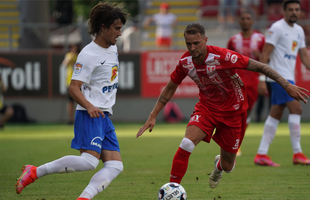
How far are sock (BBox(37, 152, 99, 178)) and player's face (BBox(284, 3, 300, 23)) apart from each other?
4555 millimetres

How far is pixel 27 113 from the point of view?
17438mm

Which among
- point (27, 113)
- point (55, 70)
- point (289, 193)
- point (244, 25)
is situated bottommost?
point (27, 113)

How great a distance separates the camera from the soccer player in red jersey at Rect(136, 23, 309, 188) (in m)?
4.81

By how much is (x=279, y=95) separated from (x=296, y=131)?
0.70 m

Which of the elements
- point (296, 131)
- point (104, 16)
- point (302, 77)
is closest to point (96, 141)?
point (104, 16)

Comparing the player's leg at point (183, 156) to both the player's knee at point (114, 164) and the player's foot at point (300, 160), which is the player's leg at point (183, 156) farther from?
the player's foot at point (300, 160)

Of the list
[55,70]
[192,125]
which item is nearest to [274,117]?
[192,125]

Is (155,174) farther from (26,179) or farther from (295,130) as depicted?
(26,179)

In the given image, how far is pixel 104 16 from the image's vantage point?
14.8ft

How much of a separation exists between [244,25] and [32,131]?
8.59 meters

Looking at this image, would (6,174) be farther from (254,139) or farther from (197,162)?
(254,139)

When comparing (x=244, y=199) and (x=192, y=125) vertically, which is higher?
(x=192, y=125)

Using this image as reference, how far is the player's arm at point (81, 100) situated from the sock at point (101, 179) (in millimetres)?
549

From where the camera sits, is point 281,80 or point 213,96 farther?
point 213,96
